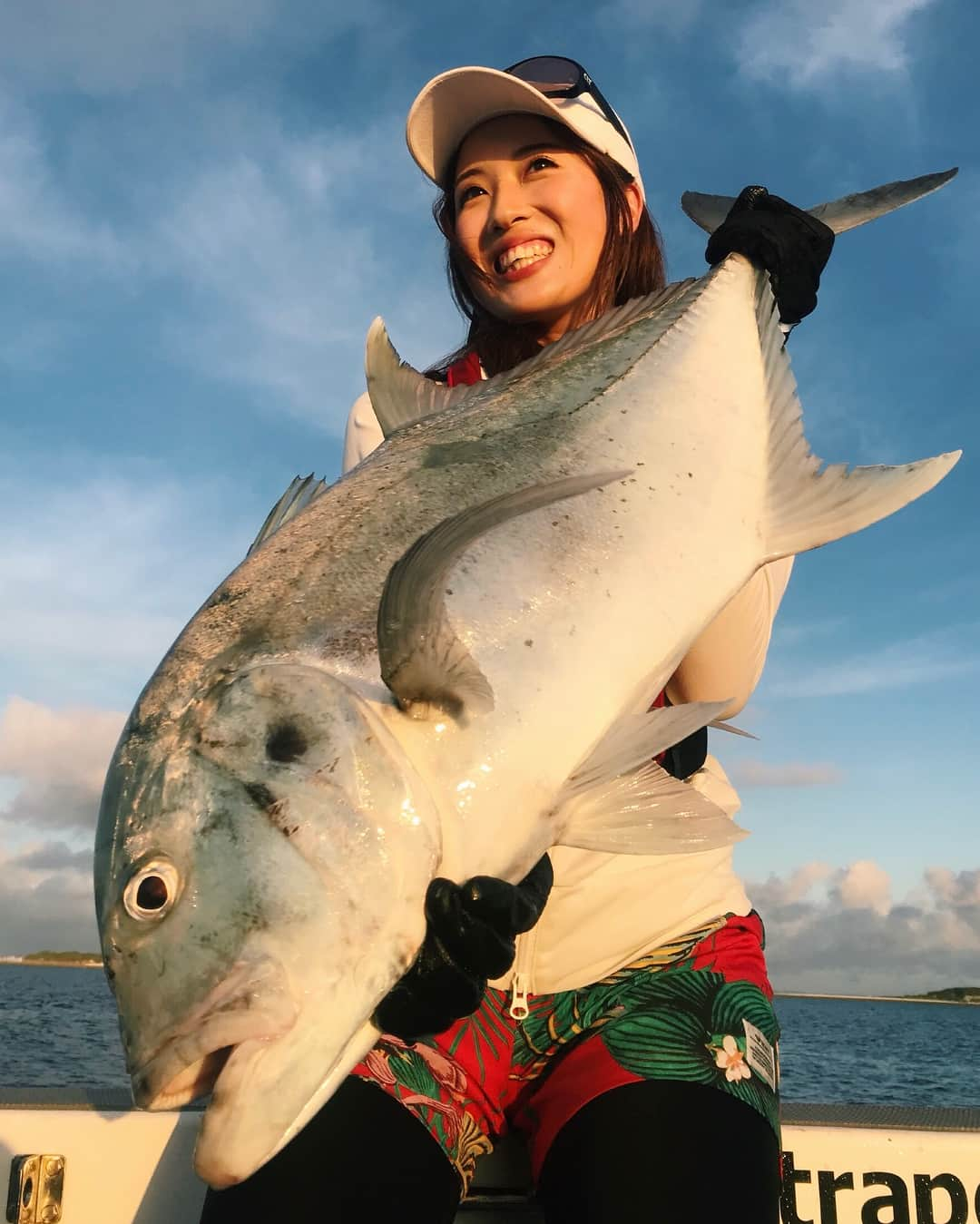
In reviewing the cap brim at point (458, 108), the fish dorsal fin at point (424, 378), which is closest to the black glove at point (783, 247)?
the fish dorsal fin at point (424, 378)

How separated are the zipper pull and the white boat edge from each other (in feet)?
4.31

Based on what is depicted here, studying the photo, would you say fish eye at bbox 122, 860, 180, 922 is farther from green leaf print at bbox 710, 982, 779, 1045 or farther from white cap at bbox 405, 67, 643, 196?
white cap at bbox 405, 67, 643, 196

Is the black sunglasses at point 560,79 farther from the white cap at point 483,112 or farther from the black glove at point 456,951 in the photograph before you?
the black glove at point 456,951

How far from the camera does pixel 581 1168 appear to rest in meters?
2.27

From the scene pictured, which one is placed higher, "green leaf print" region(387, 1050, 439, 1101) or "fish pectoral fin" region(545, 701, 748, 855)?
"fish pectoral fin" region(545, 701, 748, 855)

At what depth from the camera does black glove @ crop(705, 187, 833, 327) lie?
3.02m

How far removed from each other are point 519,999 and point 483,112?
114 inches

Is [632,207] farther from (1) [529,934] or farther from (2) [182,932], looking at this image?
(2) [182,932]

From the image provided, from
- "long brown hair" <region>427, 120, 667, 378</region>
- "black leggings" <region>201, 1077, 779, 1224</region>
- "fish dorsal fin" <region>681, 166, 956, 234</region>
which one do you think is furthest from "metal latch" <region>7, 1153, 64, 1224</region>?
"fish dorsal fin" <region>681, 166, 956, 234</region>

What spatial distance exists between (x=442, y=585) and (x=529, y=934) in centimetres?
113

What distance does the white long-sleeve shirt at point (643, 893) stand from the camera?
2.65 metres

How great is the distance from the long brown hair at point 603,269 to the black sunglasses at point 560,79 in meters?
0.11

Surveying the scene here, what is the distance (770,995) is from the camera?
2.79 metres

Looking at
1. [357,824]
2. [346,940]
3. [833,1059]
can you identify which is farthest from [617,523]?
[833,1059]
